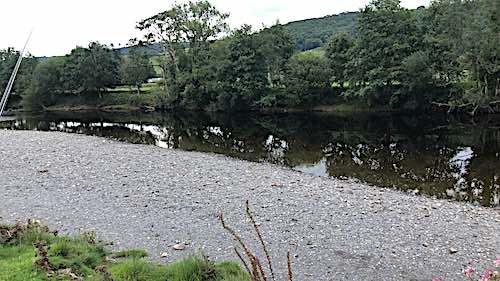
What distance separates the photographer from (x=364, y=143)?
28.7 meters

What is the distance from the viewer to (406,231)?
11.0 meters

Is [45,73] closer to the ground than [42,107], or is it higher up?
higher up

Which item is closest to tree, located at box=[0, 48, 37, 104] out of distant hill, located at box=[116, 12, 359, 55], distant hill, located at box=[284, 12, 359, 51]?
distant hill, located at box=[116, 12, 359, 55]

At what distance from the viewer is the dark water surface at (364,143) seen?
1827 cm

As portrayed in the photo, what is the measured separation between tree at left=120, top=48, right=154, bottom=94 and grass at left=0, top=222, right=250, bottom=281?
59351mm

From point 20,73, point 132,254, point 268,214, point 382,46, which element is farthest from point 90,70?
point 132,254

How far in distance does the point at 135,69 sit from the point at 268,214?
56903mm

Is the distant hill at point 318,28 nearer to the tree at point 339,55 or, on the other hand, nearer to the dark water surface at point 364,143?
the tree at point 339,55

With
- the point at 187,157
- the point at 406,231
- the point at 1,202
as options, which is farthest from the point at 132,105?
the point at 406,231

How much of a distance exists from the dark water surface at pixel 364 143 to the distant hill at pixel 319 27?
5197cm

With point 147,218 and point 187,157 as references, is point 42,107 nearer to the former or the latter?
point 187,157

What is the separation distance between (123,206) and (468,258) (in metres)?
8.71

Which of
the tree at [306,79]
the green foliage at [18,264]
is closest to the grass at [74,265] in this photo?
the green foliage at [18,264]

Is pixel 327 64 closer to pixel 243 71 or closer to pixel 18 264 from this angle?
pixel 243 71
